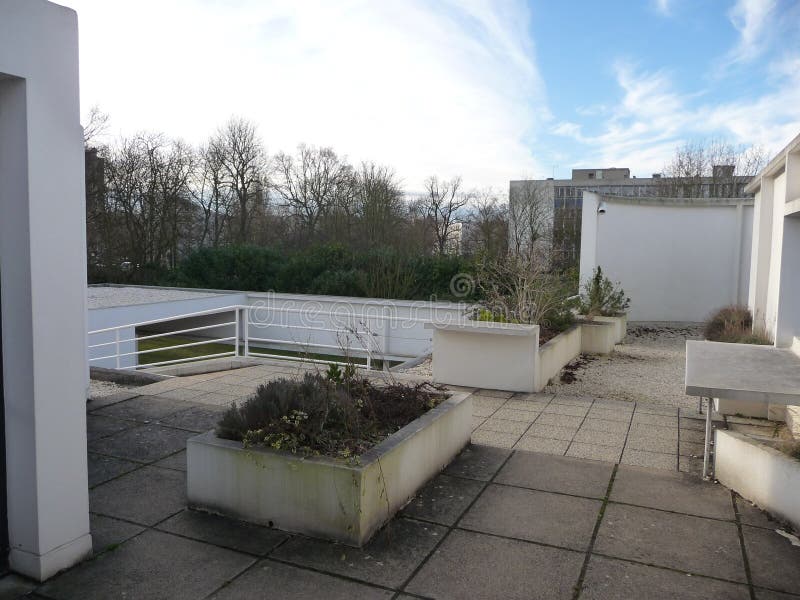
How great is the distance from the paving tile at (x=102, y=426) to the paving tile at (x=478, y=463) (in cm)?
275

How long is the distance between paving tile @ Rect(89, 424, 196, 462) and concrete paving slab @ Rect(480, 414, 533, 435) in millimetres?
2604

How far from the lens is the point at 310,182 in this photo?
2881cm

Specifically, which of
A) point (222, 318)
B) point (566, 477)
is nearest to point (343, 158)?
point (222, 318)

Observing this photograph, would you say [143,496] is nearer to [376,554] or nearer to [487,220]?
[376,554]

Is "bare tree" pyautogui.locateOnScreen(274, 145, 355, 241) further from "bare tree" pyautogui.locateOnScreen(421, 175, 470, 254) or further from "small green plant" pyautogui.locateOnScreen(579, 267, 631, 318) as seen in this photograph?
"small green plant" pyautogui.locateOnScreen(579, 267, 631, 318)

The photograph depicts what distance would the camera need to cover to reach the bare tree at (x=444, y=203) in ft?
101

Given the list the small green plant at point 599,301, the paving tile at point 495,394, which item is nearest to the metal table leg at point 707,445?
the paving tile at point 495,394

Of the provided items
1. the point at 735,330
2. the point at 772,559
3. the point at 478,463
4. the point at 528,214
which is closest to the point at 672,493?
the point at 772,559

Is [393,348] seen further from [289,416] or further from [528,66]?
[289,416]

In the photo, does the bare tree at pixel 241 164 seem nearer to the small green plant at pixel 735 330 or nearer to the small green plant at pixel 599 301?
the small green plant at pixel 599 301

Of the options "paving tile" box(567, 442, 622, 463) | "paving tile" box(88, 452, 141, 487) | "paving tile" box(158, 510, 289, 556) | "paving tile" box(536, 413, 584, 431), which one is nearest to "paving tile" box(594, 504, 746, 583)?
"paving tile" box(567, 442, 622, 463)

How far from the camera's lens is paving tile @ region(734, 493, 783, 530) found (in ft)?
11.1

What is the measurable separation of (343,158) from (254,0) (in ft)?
77.0

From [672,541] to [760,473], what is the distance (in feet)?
2.92
